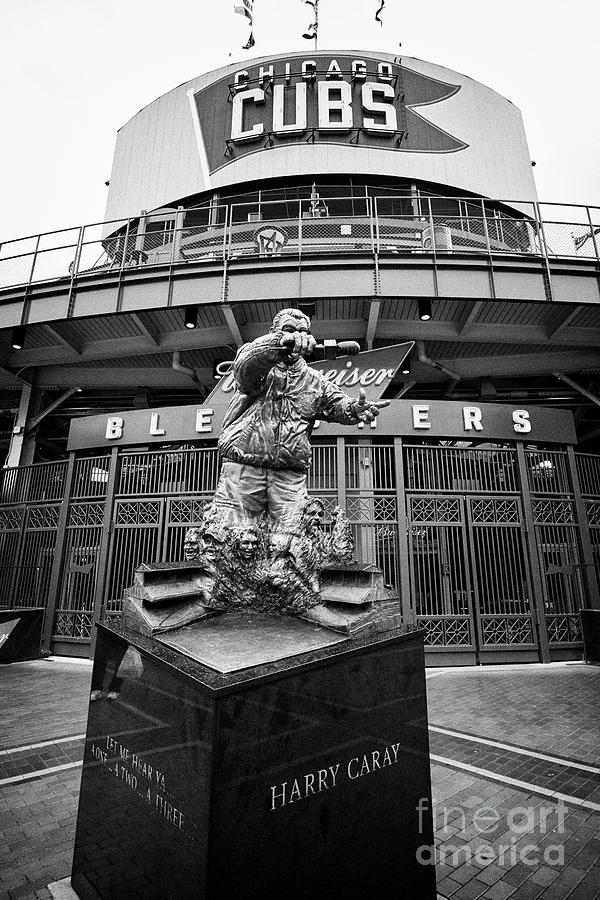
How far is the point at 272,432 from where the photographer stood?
11.5 feet

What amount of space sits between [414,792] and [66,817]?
8.95 ft

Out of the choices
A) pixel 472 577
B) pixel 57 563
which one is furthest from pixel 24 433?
pixel 472 577

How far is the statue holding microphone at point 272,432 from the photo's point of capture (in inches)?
135

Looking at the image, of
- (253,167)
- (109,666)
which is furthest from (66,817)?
(253,167)

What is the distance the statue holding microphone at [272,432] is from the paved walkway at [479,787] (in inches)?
90.8

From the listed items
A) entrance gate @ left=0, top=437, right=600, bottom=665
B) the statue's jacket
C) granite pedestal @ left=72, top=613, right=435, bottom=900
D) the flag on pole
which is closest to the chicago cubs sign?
the flag on pole

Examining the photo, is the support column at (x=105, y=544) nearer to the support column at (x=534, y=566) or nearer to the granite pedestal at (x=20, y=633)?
the granite pedestal at (x=20, y=633)

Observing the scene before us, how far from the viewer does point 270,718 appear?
217 centimetres

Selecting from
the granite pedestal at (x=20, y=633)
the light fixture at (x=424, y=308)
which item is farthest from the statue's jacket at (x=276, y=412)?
the light fixture at (x=424, y=308)

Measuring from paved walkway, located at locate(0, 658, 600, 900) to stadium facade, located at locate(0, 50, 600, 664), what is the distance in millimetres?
2608

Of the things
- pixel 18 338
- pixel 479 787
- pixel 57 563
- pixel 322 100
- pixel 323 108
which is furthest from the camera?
pixel 322 100

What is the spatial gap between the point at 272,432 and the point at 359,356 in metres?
8.52

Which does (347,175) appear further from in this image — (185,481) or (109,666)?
(109,666)

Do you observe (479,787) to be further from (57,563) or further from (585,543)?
(57,563)
